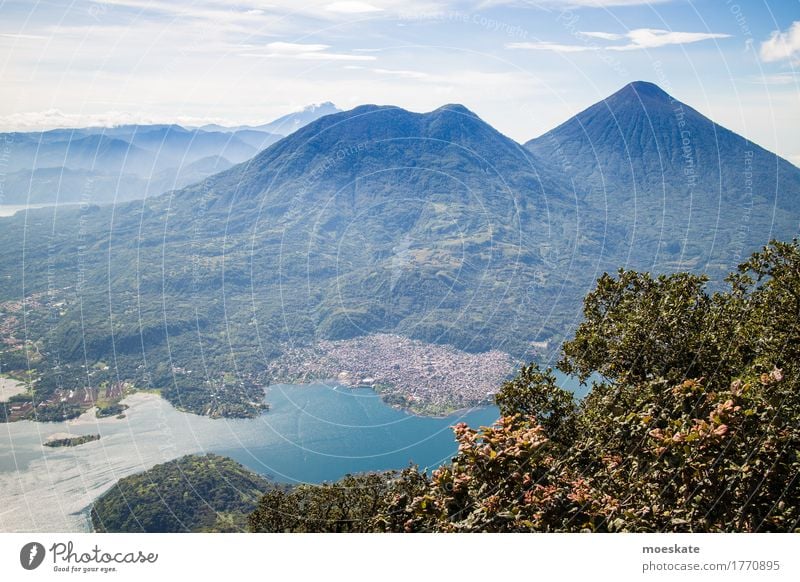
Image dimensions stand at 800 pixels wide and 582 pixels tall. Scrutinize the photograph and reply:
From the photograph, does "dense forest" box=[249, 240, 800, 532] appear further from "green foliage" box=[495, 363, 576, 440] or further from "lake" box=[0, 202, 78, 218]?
"lake" box=[0, 202, 78, 218]

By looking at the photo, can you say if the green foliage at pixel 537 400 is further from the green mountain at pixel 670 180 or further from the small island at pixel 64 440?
the green mountain at pixel 670 180

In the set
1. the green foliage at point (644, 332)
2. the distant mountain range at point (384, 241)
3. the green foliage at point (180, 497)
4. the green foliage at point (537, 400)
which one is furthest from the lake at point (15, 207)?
the green foliage at point (537, 400)

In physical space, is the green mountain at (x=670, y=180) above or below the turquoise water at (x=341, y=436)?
above

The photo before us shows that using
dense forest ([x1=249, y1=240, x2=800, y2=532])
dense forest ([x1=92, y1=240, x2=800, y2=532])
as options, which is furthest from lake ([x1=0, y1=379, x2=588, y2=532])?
dense forest ([x1=249, y1=240, x2=800, y2=532])

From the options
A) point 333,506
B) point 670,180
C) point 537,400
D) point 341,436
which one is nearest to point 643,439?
point 537,400

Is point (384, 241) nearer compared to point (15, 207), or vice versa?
point (384, 241)

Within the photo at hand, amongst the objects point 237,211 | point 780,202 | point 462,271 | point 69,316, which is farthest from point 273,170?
point 780,202

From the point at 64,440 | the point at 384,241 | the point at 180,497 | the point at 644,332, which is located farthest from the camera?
the point at 384,241

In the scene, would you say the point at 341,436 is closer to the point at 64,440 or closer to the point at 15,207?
the point at 64,440

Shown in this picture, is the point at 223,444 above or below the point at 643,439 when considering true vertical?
below
